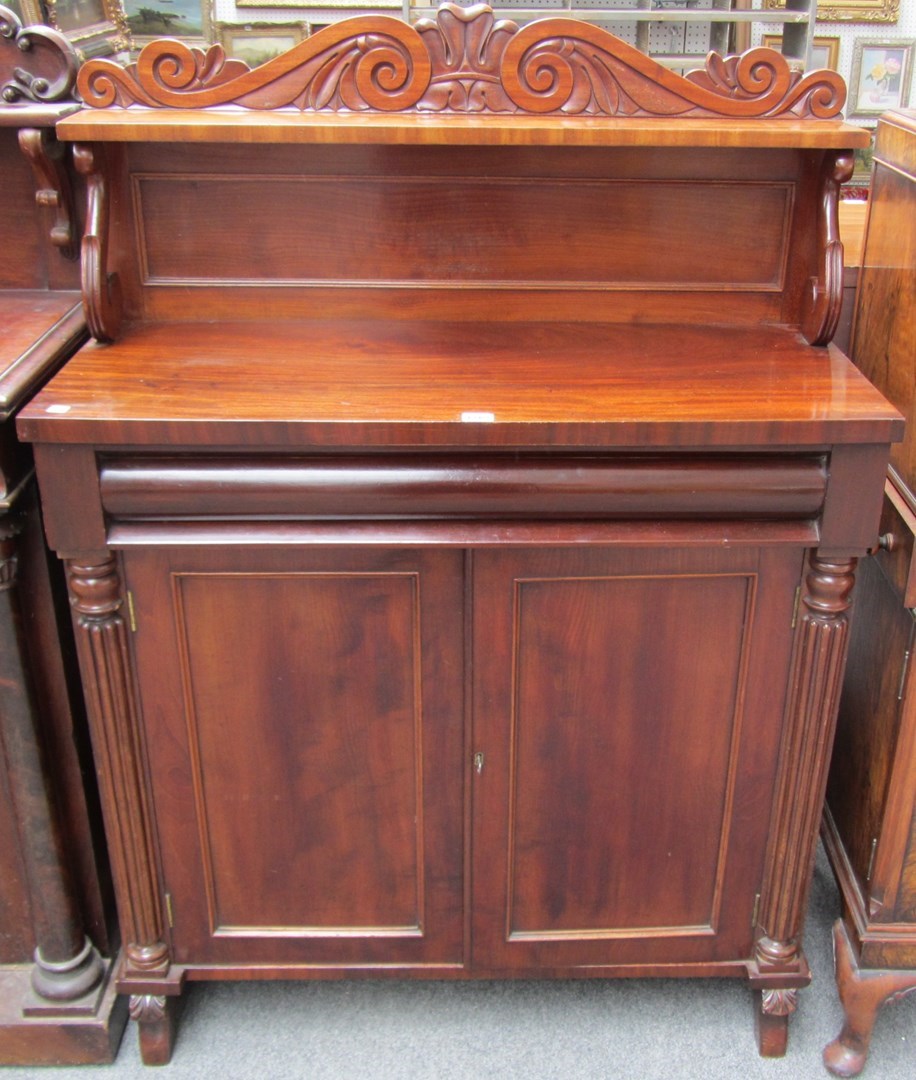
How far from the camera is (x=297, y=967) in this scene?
1703mm

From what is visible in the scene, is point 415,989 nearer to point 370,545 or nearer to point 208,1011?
point 208,1011

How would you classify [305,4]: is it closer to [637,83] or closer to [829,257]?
[637,83]

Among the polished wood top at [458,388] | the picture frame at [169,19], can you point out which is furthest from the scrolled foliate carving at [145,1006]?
the picture frame at [169,19]

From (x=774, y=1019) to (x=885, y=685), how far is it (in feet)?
1.85

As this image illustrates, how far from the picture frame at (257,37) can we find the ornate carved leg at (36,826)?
3.82 m

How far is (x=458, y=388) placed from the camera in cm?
140

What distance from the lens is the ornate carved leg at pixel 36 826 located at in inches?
58.4

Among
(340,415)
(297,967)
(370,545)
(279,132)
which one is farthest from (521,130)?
(297,967)

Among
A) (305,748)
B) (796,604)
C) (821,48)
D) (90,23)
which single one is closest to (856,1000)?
(796,604)

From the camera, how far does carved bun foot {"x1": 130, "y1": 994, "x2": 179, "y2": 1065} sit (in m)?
1.69

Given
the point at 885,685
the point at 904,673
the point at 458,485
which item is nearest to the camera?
the point at 458,485

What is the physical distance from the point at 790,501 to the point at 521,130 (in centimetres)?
59

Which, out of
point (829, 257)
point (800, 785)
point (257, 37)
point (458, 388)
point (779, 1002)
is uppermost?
point (257, 37)

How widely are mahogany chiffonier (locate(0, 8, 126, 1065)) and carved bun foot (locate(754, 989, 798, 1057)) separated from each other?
1.04 m
